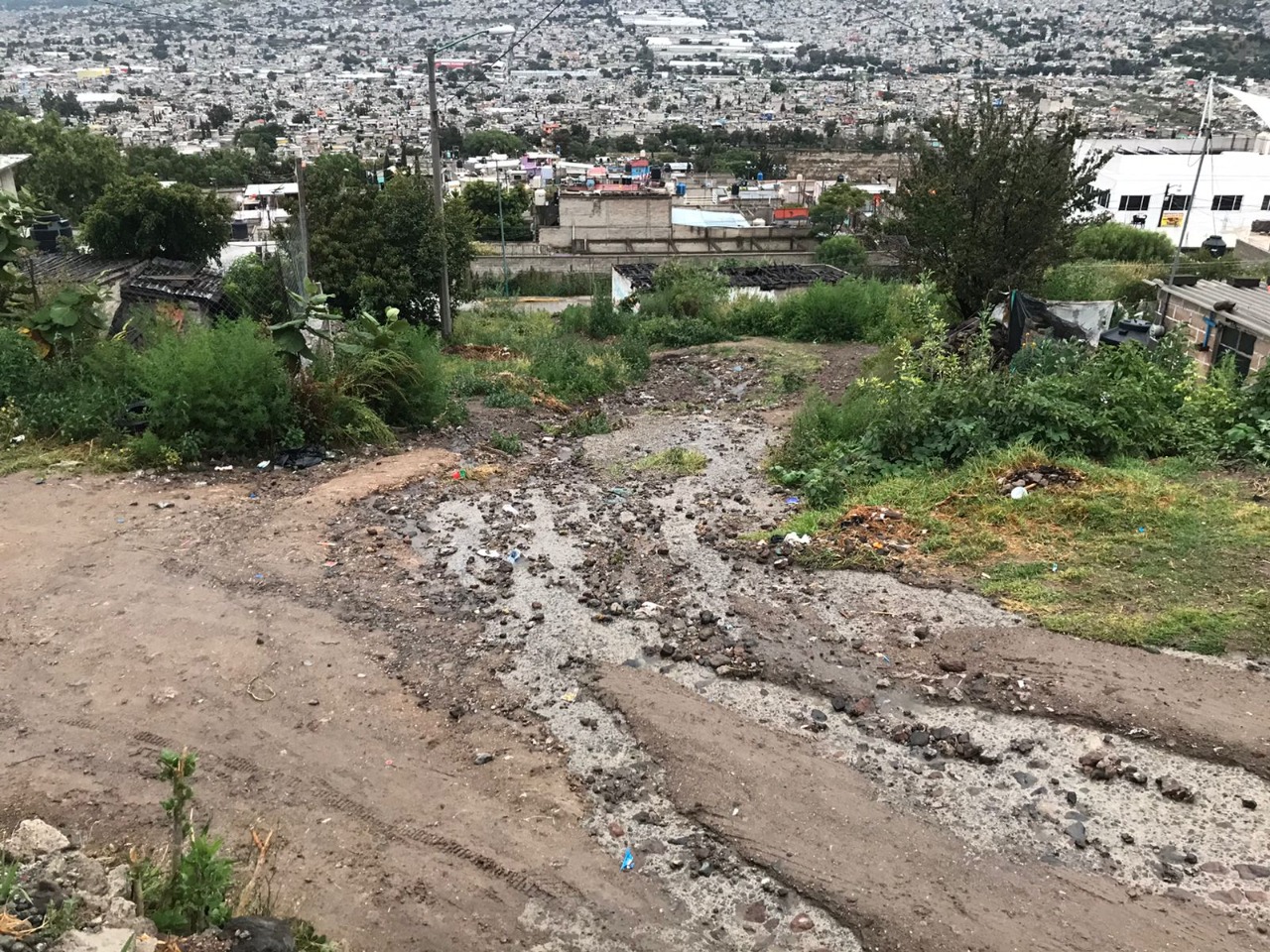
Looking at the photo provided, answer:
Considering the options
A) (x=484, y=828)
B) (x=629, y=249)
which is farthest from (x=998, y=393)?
(x=629, y=249)

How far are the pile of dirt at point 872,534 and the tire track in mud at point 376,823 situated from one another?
3851 millimetres

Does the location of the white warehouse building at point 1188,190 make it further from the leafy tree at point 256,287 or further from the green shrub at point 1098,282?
the leafy tree at point 256,287

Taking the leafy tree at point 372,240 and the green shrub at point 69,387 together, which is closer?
the green shrub at point 69,387

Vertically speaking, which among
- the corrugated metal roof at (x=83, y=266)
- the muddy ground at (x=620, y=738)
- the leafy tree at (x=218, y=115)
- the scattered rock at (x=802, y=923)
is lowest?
the scattered rock at (x=802, y=923)

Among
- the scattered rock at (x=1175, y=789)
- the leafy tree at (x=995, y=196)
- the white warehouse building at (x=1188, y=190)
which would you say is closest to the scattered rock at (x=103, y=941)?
the scattered rock at (x=1175, y=789)

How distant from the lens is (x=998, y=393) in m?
8.93

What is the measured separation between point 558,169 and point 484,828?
63.7m

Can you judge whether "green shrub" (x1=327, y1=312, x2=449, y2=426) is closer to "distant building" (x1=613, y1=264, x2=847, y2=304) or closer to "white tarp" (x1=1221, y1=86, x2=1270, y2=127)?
"distant building" (x1=613, y1=264, x2=847, y2=304)

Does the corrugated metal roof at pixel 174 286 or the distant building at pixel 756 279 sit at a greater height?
the corrugated metal roof at pixel 174 286

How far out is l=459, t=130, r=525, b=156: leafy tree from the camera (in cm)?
7984

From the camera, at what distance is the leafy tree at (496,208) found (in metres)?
42.5

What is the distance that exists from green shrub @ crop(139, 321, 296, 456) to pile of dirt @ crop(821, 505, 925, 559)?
5684 mm

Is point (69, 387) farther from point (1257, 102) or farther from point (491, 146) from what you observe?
point (491, 146)

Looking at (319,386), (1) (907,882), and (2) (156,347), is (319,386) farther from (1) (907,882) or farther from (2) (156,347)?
(1) (907,882)
